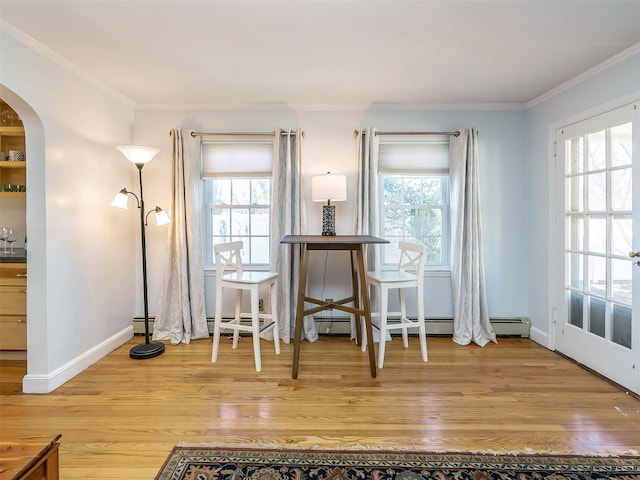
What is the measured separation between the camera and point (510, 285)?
11.6 ft

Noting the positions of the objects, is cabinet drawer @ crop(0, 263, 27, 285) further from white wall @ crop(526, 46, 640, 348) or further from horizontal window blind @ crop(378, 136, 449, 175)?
white wall @ crop(526, 46, 640, 348)

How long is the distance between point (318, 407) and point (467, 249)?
2123mm

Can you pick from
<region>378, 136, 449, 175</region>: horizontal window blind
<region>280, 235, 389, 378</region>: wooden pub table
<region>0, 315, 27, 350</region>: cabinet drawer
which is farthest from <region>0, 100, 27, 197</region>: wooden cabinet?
<region>378, 136, 449, 175</region>: horizontal window blind

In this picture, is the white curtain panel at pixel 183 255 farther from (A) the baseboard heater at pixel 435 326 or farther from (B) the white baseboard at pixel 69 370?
(B) the white baseboard at pixel 69 370

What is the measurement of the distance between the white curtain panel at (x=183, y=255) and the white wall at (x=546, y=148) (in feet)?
10.9

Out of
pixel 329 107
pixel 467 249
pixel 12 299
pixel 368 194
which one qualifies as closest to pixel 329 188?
pixel 368 194

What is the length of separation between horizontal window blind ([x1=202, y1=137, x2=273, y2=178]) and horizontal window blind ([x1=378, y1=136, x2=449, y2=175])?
46.0 inches

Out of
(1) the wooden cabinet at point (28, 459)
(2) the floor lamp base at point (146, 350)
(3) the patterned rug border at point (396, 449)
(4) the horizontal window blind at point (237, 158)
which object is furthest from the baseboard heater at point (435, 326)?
(1) the wooden cabinet at point (28, 459)

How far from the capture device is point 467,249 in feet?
11.0

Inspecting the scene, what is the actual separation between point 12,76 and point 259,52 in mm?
1538

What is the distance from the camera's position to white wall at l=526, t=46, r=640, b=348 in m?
2.55

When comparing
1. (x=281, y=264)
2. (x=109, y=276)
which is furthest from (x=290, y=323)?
(x=109, y=276)

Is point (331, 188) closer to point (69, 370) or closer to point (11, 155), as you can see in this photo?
point (69, 370)

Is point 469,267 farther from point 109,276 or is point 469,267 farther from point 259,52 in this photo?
point 109,276
